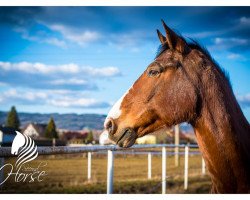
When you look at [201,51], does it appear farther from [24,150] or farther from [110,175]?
[110,175]

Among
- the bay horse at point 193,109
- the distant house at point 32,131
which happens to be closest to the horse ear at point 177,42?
the bay horse at point 193,109

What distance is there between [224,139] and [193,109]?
338 millimetres

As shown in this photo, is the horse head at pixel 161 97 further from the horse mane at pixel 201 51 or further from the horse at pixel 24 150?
the horse at pixel 24 150

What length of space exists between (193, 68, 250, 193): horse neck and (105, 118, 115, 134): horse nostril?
701mm

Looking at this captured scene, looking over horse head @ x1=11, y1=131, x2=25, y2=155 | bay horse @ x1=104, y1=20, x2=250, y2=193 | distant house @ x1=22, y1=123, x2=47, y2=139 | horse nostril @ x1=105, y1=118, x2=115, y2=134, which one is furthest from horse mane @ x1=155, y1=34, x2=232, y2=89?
distant house @ x1=22, y1=123, x2=47, y2=139

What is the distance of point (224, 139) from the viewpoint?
8.25 ft

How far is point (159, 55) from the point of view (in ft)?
9.31

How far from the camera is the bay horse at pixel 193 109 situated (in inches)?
98.9
